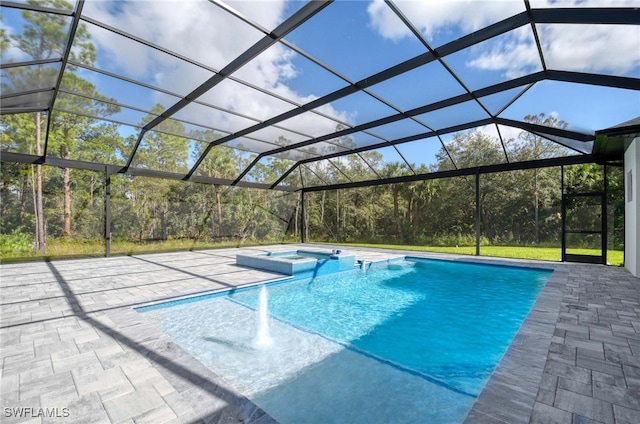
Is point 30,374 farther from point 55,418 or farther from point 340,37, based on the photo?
point 340,37

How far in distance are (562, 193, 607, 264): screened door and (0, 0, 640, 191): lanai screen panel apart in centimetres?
152

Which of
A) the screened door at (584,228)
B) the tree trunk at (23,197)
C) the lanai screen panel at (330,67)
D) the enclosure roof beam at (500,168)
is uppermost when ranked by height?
the lanai screen panel at (330,67)

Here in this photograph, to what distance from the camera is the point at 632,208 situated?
285 inches

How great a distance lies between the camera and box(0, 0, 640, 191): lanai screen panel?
13.7ft

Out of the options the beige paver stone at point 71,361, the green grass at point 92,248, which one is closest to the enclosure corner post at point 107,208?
the green grass at point 92,248

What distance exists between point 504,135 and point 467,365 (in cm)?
781

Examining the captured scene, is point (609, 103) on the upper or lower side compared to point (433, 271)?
upper

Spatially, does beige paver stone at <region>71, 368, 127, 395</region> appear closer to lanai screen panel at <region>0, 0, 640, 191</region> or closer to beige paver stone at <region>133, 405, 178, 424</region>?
beige paver stone at <region>133, 405, 178, 424</region>

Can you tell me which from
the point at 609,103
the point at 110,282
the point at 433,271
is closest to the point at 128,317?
the point at 110,282

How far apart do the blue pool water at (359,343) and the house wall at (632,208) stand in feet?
6.51

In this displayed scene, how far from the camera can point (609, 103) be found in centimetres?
603

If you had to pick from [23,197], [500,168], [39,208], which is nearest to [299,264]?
[500,168]

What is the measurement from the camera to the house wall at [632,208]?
6738 millimetres

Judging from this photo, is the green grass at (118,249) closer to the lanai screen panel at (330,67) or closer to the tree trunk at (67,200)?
the tree trunk at (67,200)
